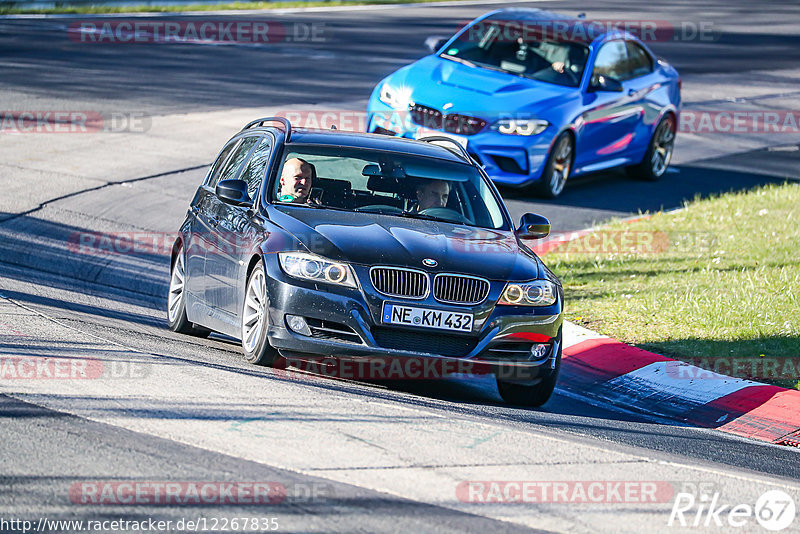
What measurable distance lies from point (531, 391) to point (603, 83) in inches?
335

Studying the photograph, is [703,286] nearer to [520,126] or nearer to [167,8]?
[520,126]

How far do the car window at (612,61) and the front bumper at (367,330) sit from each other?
29.7 ft

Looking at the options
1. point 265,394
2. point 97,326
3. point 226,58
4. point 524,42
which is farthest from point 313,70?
point 265,394

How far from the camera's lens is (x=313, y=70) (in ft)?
80.1

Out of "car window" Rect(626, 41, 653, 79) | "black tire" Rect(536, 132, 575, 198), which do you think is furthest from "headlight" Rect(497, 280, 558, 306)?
"car window" Rect(626, 41, 653, 79)

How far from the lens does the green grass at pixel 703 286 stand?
9.76m

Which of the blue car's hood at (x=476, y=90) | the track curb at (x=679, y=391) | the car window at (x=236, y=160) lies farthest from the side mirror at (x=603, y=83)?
the car window at (x=236, y=160)

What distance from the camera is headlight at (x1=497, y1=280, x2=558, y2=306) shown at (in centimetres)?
770

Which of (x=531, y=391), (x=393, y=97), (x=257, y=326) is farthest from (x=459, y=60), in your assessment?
(x=257, y=326)

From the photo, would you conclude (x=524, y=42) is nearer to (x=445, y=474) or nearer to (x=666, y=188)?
(x=666, y=188)

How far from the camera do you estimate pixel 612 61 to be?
1656 cm

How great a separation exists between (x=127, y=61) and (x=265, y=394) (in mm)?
18359

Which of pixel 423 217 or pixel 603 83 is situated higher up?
pixel 423 217

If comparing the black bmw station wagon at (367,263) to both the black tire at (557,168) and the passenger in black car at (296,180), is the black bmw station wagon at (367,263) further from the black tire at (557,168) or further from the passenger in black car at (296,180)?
the black tire at (557,168)
